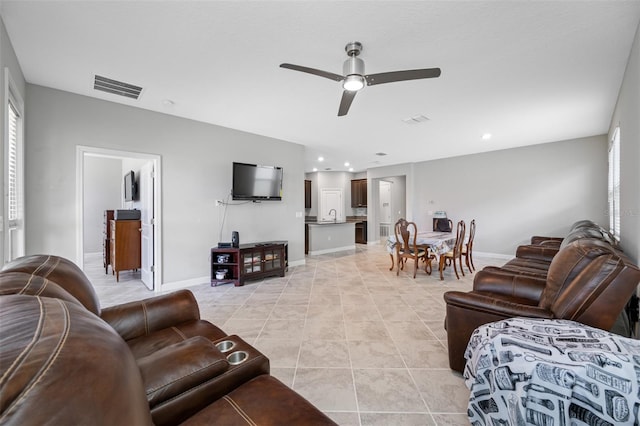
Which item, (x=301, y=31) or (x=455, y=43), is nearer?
(x=301, y=31)

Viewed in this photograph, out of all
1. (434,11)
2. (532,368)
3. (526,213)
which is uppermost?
(434,11)

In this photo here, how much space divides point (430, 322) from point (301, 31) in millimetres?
3071

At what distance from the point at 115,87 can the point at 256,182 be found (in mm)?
2278

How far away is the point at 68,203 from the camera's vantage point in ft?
10.2

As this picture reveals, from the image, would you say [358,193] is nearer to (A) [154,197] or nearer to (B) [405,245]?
(B) [405,245]

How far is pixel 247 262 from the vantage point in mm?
4352

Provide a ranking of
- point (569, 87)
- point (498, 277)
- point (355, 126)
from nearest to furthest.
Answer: point (498, 277)
point (569, 87)
point (355, 126)

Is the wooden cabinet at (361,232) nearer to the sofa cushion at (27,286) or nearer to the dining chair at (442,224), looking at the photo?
the dining chair at (442,224)

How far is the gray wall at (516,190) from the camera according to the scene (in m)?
5.25

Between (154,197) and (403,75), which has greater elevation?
(403,75)

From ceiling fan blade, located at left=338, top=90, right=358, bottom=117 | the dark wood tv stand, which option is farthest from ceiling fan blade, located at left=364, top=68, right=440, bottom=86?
the dark wood tv stand

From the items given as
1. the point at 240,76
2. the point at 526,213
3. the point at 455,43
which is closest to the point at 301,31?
the point at 240,76

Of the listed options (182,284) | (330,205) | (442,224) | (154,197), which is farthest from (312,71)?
(330,205)

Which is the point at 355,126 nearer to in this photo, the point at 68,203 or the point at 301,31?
the point at 301,31
